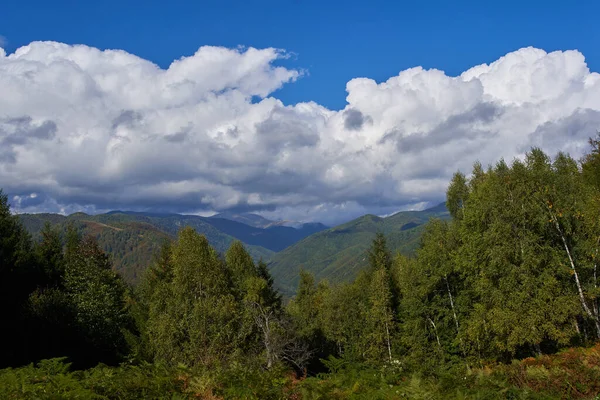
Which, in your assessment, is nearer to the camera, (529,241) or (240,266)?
(529,241)

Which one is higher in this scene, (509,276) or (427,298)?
(509,276)

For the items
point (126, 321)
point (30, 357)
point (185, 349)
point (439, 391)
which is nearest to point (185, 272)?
point (185, 349)

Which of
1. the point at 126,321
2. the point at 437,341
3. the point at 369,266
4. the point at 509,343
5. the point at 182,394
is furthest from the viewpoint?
the point at 369,266

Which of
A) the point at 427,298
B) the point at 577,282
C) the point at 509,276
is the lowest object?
the point at 427,298

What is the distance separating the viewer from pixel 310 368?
47.6 m

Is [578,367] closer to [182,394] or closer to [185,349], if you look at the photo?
[182,394]

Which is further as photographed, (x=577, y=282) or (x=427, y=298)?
(x=427, y=298)

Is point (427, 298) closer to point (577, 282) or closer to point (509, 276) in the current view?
point (509, 276)

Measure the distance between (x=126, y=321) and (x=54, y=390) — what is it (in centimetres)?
3876

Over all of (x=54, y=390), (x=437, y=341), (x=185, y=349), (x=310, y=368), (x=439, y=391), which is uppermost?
(x=54, y=390)

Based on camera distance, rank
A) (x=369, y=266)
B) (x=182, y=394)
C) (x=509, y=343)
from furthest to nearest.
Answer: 1. (x=369, y=266)
2. (x=509, y=343)
3. (x=182, y=394)

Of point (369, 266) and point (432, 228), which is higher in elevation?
point (432, 228)

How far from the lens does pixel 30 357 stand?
3133cm

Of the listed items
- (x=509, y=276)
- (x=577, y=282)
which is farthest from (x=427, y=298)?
(x=577, y=282)
